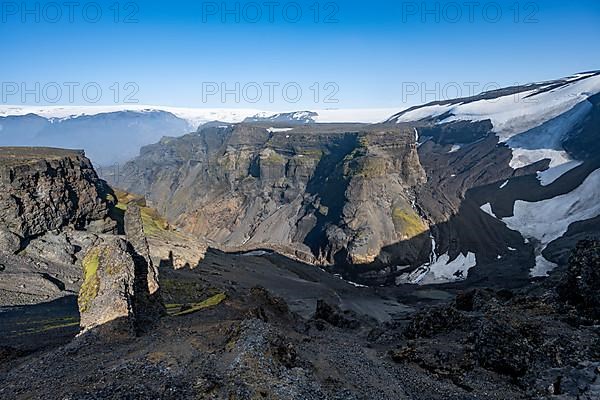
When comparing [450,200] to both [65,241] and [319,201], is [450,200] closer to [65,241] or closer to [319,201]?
[319,201]

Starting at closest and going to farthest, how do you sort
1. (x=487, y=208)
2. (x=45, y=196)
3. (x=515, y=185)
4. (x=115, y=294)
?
(x=115, y=294)
(x=45, y=196)
(x=487, y=208)
(x=515, y=185)

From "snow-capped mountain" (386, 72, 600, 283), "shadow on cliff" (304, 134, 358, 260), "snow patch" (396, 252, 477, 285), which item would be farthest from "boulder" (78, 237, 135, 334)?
"shadow on cliff" (304, 134, 358, 260)

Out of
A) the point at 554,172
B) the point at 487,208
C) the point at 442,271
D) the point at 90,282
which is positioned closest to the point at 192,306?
the point at 90,282

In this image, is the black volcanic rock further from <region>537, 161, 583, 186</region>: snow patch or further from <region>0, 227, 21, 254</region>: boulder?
<region>537, 161, 583, 186</region>: snow patch

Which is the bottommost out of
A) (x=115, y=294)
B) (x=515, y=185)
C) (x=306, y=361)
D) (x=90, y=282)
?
(x=306, y=361)

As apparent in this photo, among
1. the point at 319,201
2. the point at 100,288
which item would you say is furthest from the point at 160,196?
the point at 100,288

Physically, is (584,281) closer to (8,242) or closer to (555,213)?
(8,242)
